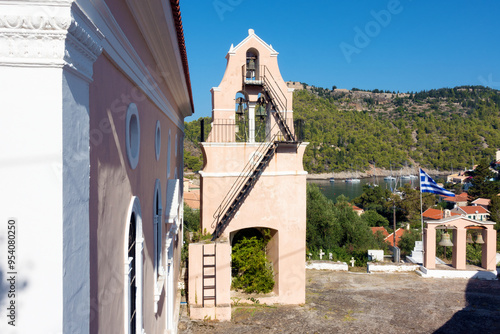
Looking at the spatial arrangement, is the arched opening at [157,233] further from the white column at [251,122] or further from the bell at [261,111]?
the bell at [261,111]

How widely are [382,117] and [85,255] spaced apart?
8200 inches

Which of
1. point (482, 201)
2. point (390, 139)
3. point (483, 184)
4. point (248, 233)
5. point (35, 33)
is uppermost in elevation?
point (390, 139)

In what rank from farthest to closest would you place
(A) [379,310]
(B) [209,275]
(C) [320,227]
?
(C) [320,227]
(A) [379,310]
(B) [209,275]

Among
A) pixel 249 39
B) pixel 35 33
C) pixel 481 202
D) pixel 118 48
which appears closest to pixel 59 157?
pixel 35 33

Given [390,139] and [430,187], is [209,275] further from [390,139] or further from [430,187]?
[390,139]

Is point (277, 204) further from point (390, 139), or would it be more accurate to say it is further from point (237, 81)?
point (390, 139)

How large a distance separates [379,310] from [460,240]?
21.1 ft

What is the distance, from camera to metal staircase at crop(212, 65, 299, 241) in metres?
12.5

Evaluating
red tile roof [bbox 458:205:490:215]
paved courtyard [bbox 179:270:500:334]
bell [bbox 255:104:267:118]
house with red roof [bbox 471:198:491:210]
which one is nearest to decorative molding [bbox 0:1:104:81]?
paved courtyard [bbox 179:270:500:334]

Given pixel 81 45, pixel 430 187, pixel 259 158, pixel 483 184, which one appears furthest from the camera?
pixel 483 184

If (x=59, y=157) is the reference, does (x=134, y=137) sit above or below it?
above

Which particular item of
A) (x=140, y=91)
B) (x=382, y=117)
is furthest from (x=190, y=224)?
(x=382, y=117)

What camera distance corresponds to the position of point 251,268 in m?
13.2

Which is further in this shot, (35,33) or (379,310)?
(379,310)
